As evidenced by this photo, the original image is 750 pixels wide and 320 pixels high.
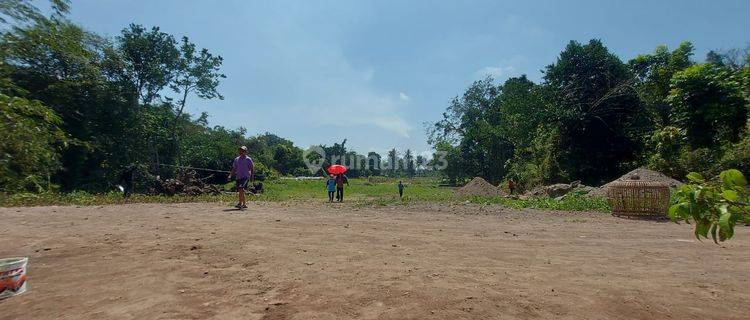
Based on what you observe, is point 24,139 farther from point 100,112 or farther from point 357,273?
Answer: point 100,112

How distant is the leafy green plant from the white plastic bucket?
4.96 metres

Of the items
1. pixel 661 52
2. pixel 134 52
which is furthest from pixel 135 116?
pixel 661 52

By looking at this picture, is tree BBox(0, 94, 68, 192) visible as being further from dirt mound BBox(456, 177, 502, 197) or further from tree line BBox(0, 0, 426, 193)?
dirt mound BBox(456, 177, 502, 197)

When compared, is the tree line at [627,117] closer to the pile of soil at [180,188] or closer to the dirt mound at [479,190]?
the dirt mound at [479,190]

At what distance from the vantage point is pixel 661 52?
2820cm

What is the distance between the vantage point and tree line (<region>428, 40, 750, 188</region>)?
19.9 m

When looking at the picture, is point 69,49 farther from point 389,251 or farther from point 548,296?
point 548,296

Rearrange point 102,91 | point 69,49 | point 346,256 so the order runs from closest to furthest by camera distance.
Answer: point 69,49, point 346,256, point 102,91

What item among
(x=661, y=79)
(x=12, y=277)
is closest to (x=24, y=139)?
(x=12, y=277)

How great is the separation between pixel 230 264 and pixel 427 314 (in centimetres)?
246

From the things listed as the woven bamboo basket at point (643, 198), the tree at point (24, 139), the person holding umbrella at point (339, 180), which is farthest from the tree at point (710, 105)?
the tree at point (24, 139)

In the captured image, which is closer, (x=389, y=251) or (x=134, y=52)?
(x=389, y=251)

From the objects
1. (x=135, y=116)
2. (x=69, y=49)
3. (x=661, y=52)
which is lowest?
(x=69, y=49)

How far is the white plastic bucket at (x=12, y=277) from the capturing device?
Answer: 3564mm
